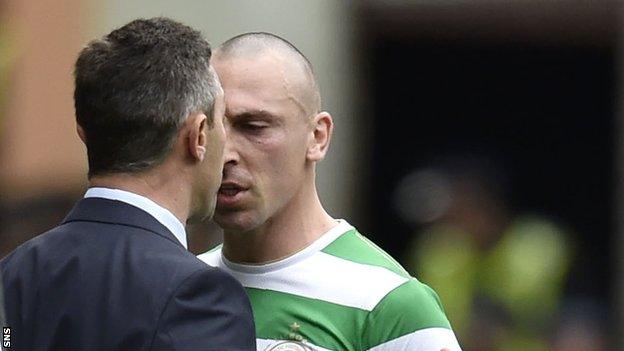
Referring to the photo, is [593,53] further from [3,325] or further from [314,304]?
[3,325]

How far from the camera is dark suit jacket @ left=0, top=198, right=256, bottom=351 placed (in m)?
3.50

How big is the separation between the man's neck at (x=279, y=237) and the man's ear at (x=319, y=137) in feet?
0.42

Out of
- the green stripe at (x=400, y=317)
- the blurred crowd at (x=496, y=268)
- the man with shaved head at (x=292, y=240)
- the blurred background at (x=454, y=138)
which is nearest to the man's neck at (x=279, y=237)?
the man with shaved head at (x=292, y=240)

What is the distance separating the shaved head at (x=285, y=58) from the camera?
4488 mm

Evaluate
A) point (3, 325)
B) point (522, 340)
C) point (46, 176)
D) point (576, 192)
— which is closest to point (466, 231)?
point (522, 340)

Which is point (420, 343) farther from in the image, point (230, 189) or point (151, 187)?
point (151, 187)

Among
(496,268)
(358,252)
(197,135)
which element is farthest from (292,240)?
(496,268)

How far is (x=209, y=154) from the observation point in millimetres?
3766

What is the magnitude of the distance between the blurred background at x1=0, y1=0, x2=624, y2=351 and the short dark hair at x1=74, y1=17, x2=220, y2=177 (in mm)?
6383

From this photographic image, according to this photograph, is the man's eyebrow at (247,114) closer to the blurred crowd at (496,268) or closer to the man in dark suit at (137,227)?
the man in dark suit at (137,227)

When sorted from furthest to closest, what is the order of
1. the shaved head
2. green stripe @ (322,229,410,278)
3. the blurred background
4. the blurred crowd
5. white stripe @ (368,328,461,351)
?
the blurred background → the blurred crowd → the shaved head → green stripe @ (322,229,410,278) → white stripe @ (368,328,461,351)

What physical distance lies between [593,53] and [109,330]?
31.5 ft

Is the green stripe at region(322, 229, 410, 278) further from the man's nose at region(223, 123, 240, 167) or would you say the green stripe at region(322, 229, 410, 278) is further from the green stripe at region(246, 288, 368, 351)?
the man's nose at region(223, 123, 240, 167)

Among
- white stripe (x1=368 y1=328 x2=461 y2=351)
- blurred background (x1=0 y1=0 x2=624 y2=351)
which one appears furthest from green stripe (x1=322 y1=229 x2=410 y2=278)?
blurred background (x1=0 y1=0 x2=624 y2=351)
